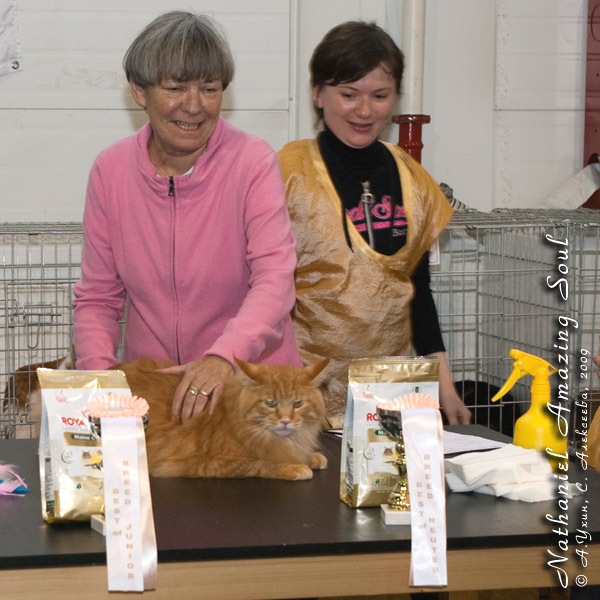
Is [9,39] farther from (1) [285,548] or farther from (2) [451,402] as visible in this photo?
(1) [285,548]

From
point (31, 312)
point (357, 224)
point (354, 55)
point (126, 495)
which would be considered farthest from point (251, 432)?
point (31, 312)

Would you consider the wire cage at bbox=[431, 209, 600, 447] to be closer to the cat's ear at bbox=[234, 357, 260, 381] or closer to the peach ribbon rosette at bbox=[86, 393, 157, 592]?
the cat's ear at bbox=[234, 357, 260, 381]

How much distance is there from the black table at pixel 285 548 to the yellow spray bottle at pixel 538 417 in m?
0.14

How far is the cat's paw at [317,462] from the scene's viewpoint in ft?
5.15

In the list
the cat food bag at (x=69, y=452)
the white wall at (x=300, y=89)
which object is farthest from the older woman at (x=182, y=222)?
the white wall at (x=300, y=89)

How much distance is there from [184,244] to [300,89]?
189cm

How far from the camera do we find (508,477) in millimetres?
1460

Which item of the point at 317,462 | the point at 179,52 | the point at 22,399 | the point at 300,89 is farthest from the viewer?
the point at 300,89

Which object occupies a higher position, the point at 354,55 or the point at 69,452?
the point at 354,55

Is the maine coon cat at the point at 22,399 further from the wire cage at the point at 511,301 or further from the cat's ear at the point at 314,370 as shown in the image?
the cat's ear at the point at 314,370

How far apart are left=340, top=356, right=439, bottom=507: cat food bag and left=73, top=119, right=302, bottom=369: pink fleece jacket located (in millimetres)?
437

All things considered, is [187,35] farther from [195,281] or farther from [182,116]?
[195,281]

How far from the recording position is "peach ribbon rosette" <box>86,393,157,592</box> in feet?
3.86

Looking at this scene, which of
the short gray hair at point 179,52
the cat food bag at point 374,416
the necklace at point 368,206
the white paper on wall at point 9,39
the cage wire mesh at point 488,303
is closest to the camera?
the cat food bag at point 374,416
